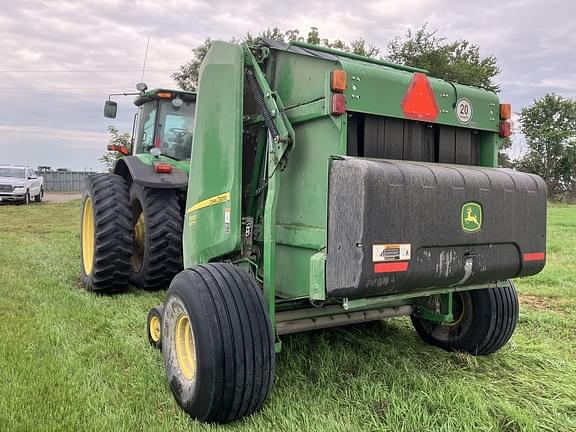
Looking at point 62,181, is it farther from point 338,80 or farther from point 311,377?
point 338,80

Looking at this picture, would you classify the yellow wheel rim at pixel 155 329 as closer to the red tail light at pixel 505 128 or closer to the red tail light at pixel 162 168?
the red tail light at pixel 162 168

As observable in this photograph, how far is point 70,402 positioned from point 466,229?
2283 millimetres

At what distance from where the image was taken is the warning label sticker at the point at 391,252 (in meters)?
2.42

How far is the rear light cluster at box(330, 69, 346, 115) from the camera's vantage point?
2.52 metres

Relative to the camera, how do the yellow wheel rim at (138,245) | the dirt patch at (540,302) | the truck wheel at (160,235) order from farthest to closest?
the yellow wheel rim at (138,245), the dirt patch at (540,302), the truck wheel at (160,235)

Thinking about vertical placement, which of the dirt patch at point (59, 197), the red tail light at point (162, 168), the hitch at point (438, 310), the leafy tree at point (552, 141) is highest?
the leafy tree at point (552, 141)

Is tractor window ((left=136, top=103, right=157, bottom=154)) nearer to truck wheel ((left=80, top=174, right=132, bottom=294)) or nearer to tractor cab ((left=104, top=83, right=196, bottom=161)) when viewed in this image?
tractor cab ((left=104, top=83, right=196, bottom=161))

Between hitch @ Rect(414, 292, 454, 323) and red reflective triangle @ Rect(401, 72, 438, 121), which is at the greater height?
red reflective triangle @ Rect(401, 72, 438, 121)

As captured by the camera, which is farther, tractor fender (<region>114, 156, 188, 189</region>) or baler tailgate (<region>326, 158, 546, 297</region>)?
tractor fender (<region>114, 156, 188, 189</region>)

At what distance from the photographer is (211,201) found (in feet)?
10.8

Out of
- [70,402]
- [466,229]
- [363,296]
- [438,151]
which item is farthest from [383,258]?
[70,402]

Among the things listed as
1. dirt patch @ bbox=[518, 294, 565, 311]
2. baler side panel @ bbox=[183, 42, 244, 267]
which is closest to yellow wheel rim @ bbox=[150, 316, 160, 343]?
baler side panel @ bbox=[183, 42, 244, 267]

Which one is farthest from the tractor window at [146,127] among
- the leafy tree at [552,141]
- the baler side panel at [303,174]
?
the leafy tree at [552,141]

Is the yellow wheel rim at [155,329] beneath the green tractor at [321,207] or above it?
beneath
